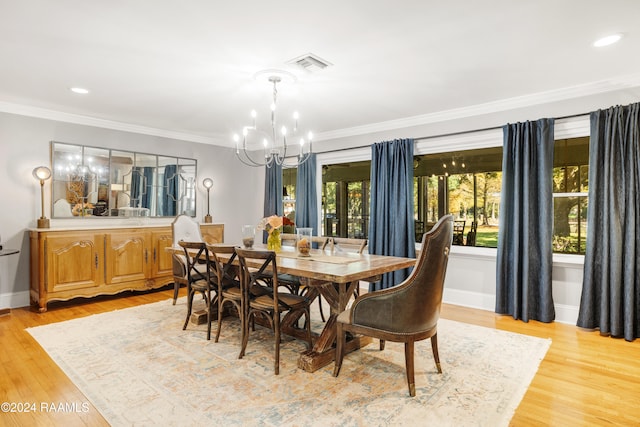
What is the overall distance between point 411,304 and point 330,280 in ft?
1.78

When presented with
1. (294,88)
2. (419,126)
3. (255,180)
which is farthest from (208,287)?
(255,180)

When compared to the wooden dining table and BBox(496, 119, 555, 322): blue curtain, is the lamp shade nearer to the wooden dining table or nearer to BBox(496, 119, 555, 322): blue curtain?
the wooden dining table

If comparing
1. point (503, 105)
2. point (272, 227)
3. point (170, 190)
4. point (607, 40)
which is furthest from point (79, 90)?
point (607, 40)

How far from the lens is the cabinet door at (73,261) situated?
4125mm

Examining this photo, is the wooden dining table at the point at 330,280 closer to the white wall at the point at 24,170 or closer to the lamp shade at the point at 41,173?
the lamp shade at the point at 41,173

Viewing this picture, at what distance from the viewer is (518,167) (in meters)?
3.88

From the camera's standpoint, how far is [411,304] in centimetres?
230

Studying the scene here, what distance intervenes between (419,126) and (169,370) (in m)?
3.94

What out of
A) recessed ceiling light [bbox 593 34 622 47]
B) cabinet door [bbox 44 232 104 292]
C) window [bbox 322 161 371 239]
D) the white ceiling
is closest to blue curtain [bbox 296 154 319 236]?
window [bbox 322 161 371 239]

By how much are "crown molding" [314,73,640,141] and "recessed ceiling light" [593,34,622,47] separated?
932 mm

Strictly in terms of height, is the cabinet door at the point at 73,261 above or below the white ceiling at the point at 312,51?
below

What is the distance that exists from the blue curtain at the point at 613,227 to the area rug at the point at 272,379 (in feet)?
2.41

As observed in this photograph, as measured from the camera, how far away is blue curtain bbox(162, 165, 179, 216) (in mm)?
5582

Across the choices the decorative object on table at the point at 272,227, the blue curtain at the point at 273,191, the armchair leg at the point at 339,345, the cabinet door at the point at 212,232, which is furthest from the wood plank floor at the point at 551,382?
the blue curtain at the point at 273,191
